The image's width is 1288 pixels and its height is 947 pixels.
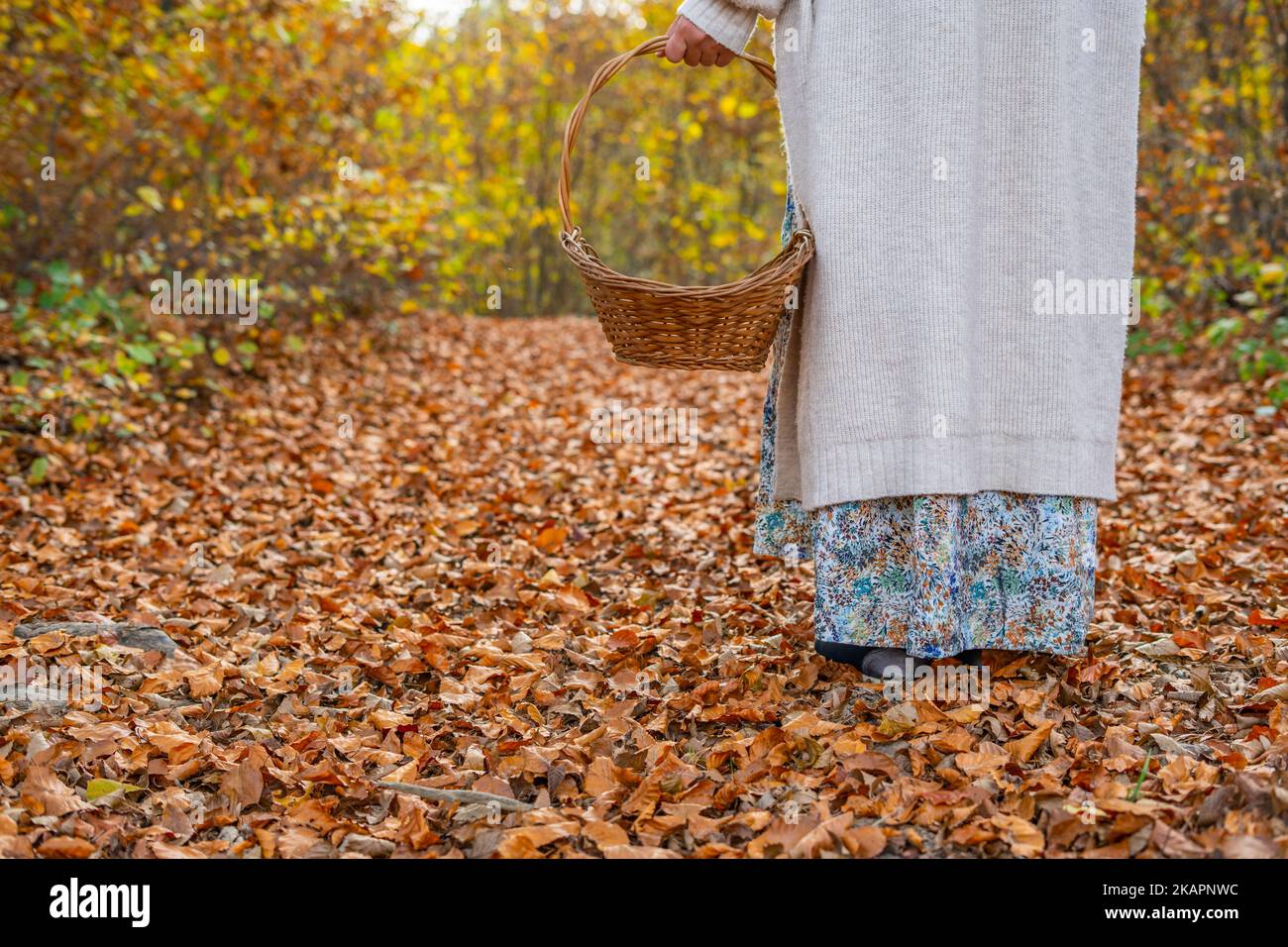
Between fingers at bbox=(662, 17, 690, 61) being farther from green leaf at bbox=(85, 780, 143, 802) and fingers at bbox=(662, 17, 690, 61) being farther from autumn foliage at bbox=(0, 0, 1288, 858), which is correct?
green leaf at bbox=(85, 780, 143, 802)

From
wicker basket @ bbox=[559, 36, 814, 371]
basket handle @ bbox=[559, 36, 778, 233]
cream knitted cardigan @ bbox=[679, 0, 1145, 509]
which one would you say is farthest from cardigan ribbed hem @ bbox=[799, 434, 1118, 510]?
basket handle @ bbox=[559, 36, 778, 233]

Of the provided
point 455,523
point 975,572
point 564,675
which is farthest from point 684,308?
point 455,523

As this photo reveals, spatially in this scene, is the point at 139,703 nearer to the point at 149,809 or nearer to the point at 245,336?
the point at 149,809

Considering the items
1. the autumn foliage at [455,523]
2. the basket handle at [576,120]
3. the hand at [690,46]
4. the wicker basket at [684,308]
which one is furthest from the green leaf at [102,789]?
the hand at [690,46]

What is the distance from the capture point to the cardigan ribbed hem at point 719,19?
241cm

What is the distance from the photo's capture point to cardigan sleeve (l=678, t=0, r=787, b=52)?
2402mm

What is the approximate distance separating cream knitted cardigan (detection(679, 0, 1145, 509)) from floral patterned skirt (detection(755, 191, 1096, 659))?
67 millimetres

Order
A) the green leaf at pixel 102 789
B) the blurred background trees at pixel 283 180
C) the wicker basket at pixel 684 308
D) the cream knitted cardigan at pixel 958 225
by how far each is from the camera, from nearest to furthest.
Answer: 1. the green leaf at pixel 102 789
2. the wicker basket at pixel 684 308
3. the cream knitted cardigan at pixel 958 225
4. the blurred background trees at pixel 283 180

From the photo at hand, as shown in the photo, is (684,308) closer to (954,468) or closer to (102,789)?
(954,468)

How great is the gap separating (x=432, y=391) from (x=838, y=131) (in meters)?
4.02

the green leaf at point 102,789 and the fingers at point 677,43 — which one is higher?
the fingers at point 677,43

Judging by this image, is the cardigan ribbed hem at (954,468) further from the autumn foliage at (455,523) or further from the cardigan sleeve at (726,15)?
the cardigan sleeve at (726,15)

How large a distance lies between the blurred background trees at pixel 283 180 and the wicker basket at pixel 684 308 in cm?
187
